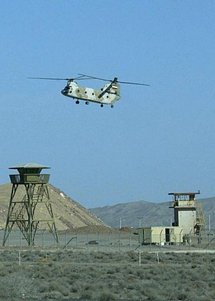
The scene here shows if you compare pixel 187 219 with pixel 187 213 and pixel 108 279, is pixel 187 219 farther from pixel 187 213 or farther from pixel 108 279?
pixel 108 279

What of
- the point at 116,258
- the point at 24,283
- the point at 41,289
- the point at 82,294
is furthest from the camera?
the point at 116,258

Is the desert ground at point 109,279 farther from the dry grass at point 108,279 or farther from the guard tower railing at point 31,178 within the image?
the guard tower railing at point 31,178

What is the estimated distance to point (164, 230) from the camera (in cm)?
9138

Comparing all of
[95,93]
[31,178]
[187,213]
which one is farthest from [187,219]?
[95,93]

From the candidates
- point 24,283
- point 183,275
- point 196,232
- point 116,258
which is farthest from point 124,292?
point 196,232

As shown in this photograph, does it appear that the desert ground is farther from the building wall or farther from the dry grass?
the building wall

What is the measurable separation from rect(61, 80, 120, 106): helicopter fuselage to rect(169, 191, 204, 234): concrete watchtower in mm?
45073

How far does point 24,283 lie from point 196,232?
241ft

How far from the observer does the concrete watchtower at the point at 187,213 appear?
112m

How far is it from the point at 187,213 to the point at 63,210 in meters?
67.8

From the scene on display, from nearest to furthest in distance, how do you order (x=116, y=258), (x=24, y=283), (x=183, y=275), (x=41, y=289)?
(x=41, y=289)
(x=24, y=283)
(x=183, y=275)
(x=116, y=258)

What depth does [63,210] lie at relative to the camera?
178 meters

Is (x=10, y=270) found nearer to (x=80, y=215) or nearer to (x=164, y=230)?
(x=164, y=230)

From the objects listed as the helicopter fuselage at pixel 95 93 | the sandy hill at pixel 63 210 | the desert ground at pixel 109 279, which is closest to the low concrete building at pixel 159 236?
the helicopter fuselage at pixel 95 93
